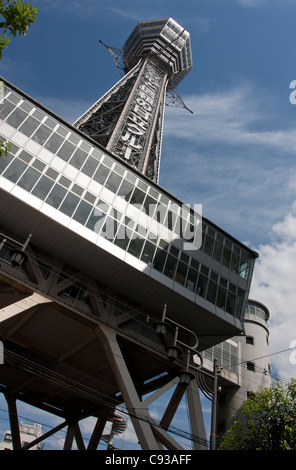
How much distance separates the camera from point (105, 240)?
994 inches

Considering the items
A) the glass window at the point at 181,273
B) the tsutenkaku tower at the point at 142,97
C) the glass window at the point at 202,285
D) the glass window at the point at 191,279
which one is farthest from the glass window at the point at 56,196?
the tsutenkaku tower at the point at 142,97

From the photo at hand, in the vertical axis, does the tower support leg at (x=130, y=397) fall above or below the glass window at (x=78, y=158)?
below

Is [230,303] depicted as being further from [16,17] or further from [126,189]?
[16,17]

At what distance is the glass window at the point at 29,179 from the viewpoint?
78.1 feet

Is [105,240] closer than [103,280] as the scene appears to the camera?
Yes

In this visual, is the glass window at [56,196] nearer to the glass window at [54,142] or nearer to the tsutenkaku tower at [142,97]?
the glass window at [54,142]

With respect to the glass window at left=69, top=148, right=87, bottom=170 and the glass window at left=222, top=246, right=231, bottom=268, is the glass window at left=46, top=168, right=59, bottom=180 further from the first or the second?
the glass window at left=222, top=246, right=231, bottom=268

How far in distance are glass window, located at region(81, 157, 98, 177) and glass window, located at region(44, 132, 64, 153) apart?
232 centimetres

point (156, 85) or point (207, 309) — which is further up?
point (156, 85)

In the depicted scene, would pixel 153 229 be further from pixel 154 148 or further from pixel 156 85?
pixel 156 85

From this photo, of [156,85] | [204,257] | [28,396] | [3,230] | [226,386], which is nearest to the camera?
[3,230]

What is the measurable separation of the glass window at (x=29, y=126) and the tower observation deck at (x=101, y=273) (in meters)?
0.10
